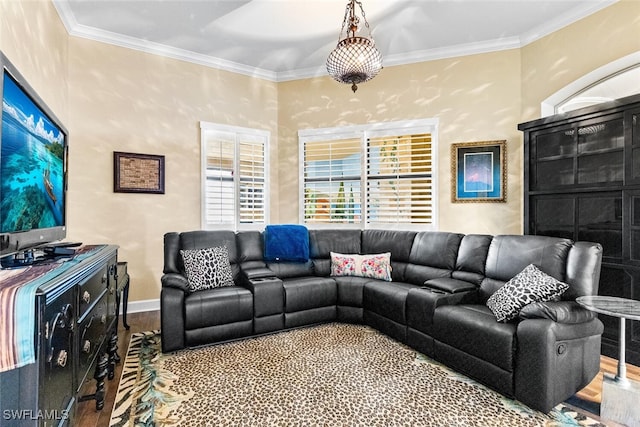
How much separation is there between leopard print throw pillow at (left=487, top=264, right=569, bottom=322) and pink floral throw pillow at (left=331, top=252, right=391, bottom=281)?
1.52 metres

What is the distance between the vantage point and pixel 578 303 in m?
2.27

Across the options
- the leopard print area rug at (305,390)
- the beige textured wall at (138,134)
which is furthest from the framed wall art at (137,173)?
the leopard print area rug at (305,390)

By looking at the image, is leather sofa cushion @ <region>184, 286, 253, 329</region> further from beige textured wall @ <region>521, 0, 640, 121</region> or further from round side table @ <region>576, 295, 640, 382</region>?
beige textured wall @ <region>521, 0, 640, 121</region>

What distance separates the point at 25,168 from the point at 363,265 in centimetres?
326

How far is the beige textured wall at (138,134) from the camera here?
13.0 feet

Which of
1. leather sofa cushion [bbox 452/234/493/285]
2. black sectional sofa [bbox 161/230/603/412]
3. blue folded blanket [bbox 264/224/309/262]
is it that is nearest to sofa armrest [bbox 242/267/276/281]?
black sectional sofa [bbox 161/230/603/412]

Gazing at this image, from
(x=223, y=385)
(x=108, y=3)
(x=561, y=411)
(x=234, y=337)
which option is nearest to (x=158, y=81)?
(x=108, y=3)

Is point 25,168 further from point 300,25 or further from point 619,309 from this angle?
point 619,309

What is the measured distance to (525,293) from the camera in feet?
8.14

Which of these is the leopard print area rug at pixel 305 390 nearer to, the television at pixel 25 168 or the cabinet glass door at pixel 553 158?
the television at pixel 25 168

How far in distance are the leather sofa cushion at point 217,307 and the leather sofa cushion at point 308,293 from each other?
1.44 ft

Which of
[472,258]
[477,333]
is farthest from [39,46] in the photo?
[472,258]

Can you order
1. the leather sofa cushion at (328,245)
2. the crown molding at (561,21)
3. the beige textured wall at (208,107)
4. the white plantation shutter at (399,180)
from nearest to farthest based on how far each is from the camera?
the crown molding at (561,21), the beige textured wall at (208,107), the leather sofa cushion at (328,245), the white plantation shutter at (399,180)

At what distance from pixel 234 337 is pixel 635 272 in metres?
3.71
